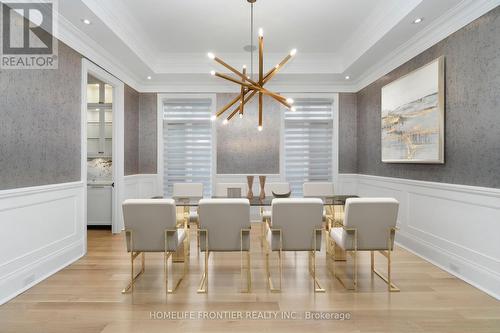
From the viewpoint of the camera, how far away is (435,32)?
3326 mm

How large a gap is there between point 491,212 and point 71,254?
4.63 meters

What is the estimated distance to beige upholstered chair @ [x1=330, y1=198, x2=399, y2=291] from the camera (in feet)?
8.51

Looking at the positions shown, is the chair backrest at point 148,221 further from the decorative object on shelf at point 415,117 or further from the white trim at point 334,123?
the white trim at point 334,123

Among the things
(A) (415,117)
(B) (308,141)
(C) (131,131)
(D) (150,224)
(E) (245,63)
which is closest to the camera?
(D) (150,224)

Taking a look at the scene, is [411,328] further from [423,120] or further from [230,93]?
[230,93]

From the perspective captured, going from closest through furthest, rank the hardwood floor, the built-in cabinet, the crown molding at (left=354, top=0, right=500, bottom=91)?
1. the hardwood floor
2. the crown molding at (left=354, top=0, right=500, bottom=91)
3. the built-in cabinet

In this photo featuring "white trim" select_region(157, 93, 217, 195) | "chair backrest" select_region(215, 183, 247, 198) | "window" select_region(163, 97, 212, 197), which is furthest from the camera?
"window" select_region(163, 97, 212, 197)

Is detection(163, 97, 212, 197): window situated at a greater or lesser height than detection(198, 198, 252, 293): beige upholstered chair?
greater

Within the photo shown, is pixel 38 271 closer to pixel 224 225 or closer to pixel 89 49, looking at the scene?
pixel 224 225

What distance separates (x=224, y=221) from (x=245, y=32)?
2.98 metres

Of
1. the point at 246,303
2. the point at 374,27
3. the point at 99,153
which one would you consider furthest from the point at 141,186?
the point at 374,27

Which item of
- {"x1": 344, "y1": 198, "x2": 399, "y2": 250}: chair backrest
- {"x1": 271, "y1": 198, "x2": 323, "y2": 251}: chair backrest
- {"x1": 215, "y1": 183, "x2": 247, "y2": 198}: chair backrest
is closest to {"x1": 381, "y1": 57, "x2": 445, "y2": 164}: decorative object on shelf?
{"x1": 344, "y1": 198, "x2": 399, "y2": 250}: chair backrest

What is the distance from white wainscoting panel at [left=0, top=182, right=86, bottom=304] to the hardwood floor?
15 centimetres
